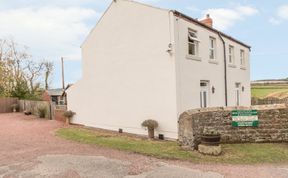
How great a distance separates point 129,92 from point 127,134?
2460 millimetres

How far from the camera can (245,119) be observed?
11.1 meters

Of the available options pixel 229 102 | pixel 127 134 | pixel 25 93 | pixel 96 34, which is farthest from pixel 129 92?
pixel 25 93

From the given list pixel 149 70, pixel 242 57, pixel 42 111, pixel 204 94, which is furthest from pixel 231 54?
pixel 42 111

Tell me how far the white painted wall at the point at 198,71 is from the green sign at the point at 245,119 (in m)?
2.67

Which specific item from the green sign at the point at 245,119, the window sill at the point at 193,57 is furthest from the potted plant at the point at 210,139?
the window sill at the point at 193,57

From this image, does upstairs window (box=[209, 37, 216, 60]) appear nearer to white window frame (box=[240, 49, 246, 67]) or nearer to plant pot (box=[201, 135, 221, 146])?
white window frame (box=[240, 49, 246, 67])

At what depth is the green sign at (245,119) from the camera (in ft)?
36.5

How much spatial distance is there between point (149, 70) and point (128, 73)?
5.58 feet

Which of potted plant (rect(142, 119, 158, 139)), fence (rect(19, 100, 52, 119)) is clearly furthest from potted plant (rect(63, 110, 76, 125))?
potted plant (rect(142, 119, 158, 139))

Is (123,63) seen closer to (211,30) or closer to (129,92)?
(129,92)

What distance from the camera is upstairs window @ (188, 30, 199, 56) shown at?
14.1 meters

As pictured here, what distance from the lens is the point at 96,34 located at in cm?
1686

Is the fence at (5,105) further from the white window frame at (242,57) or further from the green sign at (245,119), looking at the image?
the green sign at (245,119)

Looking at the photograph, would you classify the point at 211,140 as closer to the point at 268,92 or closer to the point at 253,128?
the point at 253,128
